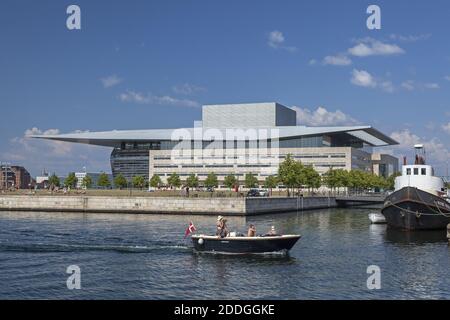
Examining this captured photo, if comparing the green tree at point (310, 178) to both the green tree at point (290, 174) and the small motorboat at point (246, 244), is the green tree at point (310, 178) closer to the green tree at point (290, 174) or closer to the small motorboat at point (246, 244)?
the green tree at point (290, 174)

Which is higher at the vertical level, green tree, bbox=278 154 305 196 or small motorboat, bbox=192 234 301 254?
green tree, bbox=278 154 305 196

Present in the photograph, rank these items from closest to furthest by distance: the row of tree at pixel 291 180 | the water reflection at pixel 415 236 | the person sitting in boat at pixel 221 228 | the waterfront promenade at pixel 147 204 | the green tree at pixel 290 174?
1. the person sitting in boat at pixel 221 228
2. the water reflection at pixel 415 236
3. the waterfront promenade at pixel 147 204
4. the green tree at pixel 290 174
5. the row of tree at pixel 291 180

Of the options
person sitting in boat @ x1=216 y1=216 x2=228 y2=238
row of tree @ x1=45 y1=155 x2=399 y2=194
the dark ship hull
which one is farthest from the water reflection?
row of tree @ x1=45 y1=155 x2=399 y2=194

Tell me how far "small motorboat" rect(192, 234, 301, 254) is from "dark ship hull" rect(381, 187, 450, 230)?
2374 cm

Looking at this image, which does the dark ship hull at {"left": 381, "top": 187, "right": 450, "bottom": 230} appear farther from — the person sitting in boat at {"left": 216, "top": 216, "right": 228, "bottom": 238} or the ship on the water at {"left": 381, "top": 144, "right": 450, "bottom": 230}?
the person sitting in boat at {"left": 216, "top": 216, "right": 228, "bottom": 238}

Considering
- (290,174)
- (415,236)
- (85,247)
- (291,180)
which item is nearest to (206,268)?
(85,247)

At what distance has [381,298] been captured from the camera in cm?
2659

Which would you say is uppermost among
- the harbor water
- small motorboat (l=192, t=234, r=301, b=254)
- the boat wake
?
small motorboat (l=192, t=234, r=301, b=254)

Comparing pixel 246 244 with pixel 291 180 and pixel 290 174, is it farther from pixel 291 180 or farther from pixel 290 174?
pixel 291 180

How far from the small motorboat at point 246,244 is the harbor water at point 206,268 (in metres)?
0.63

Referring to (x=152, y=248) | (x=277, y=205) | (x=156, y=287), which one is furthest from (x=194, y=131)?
(x=156, y=287)

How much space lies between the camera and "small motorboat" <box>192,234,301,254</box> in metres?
38.5

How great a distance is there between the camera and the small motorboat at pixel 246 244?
38500 millimetres

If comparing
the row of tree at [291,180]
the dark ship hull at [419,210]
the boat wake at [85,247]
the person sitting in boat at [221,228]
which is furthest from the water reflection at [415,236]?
the row of tree at [291,180]
